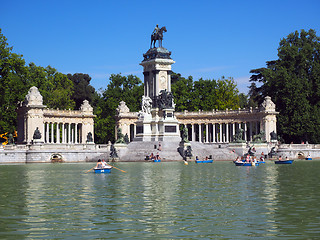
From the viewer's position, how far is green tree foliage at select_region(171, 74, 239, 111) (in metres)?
120

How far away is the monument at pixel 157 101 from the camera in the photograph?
90.2 m

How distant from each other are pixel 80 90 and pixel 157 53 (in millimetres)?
57238

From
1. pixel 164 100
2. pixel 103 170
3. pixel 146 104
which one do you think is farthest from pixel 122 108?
pixel 103 170

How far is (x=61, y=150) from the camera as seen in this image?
8244cm

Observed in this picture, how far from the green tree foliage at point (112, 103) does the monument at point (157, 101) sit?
83.4 feet

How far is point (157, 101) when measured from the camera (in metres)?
91.9

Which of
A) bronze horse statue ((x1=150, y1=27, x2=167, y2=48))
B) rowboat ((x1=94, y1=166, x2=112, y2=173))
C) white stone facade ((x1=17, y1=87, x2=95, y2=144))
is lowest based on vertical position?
rowboat ((x1=94, y1=166, x2=112, y2=173))

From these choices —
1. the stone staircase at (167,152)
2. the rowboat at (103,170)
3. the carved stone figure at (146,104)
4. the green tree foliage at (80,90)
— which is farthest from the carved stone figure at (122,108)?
the rowboat at (103,170)

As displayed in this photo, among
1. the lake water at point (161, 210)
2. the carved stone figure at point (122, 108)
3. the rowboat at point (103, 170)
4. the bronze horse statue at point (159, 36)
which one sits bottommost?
the lake water at point (161, 210)

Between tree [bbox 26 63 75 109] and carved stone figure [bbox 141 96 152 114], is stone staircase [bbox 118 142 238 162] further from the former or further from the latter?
tree [bbox 26 63 75 109]

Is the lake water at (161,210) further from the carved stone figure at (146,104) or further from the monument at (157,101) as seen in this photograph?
the carved stone figure at (146,104)

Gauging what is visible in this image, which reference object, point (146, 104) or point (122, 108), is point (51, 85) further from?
point (146, 104)

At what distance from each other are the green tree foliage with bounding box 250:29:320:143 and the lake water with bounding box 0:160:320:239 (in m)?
61.7

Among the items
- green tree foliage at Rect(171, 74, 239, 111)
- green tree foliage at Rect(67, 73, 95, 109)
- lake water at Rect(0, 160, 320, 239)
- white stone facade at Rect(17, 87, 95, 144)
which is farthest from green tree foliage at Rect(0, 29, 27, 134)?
lake water at Rect(0, 160, 320, 239)
